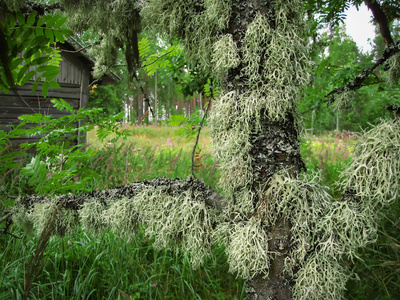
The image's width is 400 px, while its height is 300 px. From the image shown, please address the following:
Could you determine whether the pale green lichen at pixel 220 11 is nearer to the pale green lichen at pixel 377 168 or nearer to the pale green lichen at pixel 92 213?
the pale green lichen at pixel 377 168

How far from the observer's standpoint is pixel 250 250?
1042mm

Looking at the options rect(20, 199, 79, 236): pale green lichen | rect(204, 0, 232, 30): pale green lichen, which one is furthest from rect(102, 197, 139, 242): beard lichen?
rect(204, 0, 232, 30): pale green lichen

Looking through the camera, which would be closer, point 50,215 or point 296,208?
point 296,208

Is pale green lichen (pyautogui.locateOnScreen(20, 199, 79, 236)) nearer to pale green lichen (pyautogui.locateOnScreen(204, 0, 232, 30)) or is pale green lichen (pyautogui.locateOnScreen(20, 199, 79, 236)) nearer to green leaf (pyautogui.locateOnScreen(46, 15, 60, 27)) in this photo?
green leaf (pyautogui.locateOnScreen(46, 15, 60, 27))

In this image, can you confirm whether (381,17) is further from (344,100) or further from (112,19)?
(112,19)

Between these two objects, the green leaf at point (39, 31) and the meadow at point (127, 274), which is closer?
the green leaf at point (39, 31)

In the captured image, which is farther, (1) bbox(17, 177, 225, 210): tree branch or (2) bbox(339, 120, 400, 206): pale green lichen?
(1) bbox(17, 177, 225, 210): tree branch

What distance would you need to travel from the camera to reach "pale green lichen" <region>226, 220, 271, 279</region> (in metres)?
1.04

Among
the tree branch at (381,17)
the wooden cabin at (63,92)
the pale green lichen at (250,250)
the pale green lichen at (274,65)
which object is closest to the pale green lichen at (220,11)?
the pale green lichen at (274,65)

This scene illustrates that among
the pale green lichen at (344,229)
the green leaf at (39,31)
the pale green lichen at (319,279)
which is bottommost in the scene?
the pale green lichen at (319,279)

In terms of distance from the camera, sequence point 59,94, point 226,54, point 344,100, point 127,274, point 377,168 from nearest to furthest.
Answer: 1. point 377,168
2. point 226,54
3. point 344,100
4. point 127,274
5. point 59,94

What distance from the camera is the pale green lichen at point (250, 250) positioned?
1.04 metres

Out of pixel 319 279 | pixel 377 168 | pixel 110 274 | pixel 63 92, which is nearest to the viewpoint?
pixel 377 168

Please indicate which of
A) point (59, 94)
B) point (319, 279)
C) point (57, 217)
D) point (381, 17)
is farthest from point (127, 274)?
point (59, 94)
